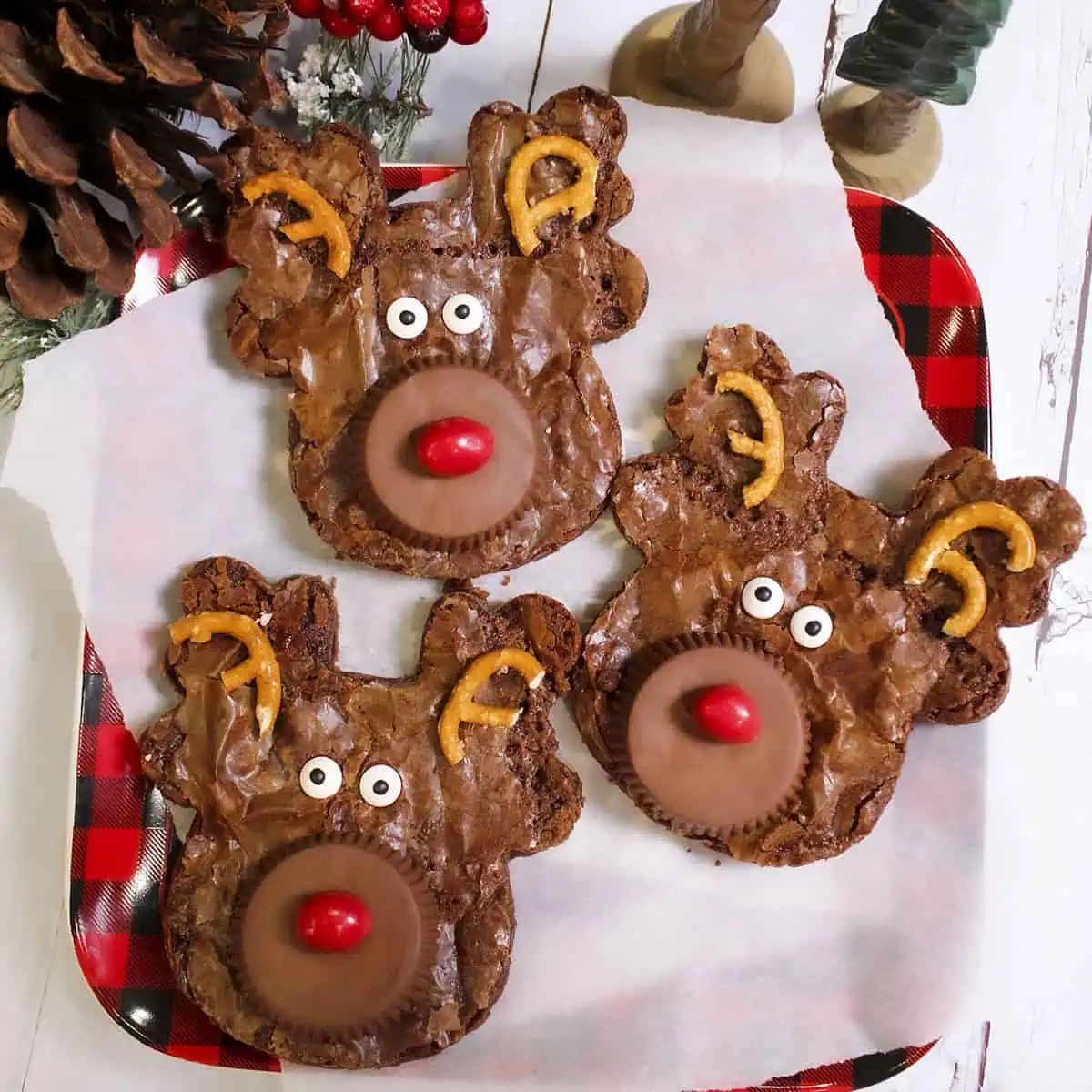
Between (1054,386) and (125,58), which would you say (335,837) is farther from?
(1054,386)

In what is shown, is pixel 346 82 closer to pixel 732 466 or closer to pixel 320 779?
pixel 732 466

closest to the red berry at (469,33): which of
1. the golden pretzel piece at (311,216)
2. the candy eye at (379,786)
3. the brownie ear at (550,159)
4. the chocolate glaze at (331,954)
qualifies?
the brownie ear at (550,159)

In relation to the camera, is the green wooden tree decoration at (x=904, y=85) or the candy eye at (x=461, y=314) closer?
the green wooden tree decoration at (x=904, y=85)

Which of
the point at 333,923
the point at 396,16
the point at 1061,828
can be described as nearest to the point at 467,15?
the point at 396,16

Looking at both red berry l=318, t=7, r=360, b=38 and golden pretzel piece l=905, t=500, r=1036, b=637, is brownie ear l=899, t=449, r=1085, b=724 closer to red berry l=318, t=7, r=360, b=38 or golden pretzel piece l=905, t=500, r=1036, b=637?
golden pretzel piece l=905, t=500, r=1036, b=637

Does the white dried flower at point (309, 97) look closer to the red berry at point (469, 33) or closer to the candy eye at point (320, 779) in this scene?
the red berry at point (469, 33)

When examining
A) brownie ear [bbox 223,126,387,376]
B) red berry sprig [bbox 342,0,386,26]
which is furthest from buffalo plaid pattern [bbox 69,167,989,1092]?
red berry sprig [bbox 342,0,386,26]
